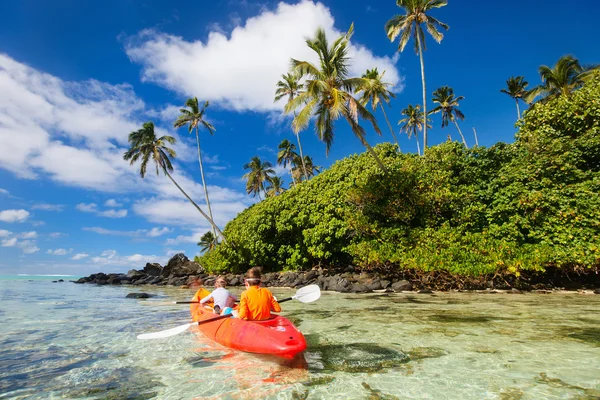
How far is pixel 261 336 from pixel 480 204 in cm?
1458

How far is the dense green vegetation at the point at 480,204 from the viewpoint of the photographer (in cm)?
1390

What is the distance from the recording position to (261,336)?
16.7ft

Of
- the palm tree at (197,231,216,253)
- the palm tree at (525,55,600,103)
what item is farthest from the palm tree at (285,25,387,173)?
the palm tree at (197,231,216,253)

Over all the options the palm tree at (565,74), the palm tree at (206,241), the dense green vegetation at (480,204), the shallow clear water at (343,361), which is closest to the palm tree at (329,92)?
the dense green vegetation at (480,204)

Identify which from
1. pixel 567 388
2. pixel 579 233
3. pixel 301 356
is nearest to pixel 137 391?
pixel 301 356

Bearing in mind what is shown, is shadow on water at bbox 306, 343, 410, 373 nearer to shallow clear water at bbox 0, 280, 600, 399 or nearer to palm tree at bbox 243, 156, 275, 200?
shallow clear water at bbox 0, 280, 600, 399

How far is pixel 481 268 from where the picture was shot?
14.2m

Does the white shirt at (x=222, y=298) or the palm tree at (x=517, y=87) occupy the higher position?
the palm tree at (x=517, y=87)

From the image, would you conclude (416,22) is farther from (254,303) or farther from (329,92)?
(254,303)

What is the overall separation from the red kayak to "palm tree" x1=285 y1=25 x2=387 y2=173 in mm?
13603

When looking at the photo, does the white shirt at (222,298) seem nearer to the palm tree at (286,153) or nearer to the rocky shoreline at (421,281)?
the rocky shoreline at (421,281)

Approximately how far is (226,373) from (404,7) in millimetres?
29175

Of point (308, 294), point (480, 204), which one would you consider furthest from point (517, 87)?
point (308, 294)

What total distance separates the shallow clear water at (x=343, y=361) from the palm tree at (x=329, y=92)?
11672 mm
